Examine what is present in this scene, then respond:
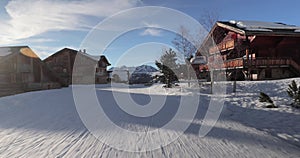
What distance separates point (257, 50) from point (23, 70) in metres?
25.5

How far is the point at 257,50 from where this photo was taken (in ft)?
72.5

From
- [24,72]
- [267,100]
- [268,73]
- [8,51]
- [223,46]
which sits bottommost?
[267,100]

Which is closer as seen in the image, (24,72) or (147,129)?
(147,129)

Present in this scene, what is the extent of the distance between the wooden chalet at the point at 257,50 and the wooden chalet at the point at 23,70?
661 inches

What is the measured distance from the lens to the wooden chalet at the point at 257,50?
60.9ft

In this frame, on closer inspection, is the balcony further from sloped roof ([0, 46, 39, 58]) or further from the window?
sloped roof ([0, 46, 39, 58])

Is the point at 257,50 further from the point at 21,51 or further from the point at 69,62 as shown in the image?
the point at 69,62

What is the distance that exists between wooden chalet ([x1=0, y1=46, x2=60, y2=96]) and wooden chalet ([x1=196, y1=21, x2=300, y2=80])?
16792mm

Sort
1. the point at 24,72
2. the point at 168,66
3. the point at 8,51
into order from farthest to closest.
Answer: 1. the point at 168,66
2. the point at 8,51
3. the point at 24,72

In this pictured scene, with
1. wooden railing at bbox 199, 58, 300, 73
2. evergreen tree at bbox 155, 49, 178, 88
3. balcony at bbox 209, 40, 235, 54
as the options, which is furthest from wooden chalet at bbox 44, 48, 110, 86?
wooden railing at bbox 199, 58, 300, 73

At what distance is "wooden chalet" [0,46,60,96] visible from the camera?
57.2 ft

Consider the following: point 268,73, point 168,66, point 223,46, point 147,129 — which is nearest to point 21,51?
point 168,66

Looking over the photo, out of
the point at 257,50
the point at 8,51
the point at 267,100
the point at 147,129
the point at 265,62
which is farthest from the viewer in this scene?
the point at 257,50

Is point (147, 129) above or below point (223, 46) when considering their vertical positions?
below
